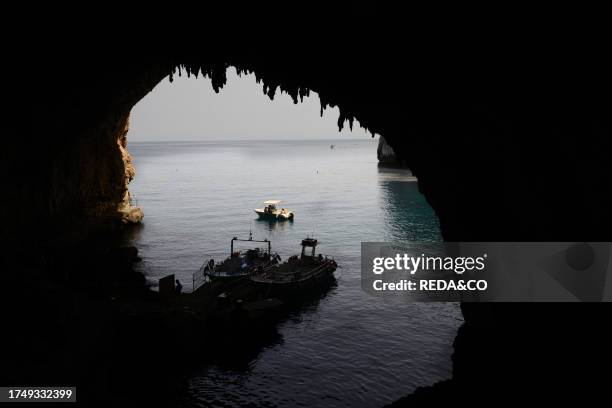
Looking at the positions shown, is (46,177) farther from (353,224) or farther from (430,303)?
(353,224)

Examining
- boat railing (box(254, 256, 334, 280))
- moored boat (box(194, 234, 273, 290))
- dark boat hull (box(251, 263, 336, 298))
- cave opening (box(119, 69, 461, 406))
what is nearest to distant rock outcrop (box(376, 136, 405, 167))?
cave opening (box(119, 69, 461, 406))

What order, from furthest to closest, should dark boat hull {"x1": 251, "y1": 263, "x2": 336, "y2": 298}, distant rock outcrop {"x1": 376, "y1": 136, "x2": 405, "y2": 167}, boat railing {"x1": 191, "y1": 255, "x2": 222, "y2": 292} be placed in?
distant rock outcrop {"x1": 376, "y1": 136, "x2": 405, "y2": 167}, boat railing {"x1": 191, "y1": 255, "x2": 222, "y2": 292}, dark boat hull {"x1": 251, "y1": 263, "x2": 336, "y2": 298}

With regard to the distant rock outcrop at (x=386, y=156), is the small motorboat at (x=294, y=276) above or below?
below

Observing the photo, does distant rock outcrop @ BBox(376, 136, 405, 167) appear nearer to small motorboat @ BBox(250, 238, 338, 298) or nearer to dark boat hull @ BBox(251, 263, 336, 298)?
small motorboat @ BBox(250, 238, 338, 298)

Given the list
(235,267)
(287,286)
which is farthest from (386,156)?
(287,286)

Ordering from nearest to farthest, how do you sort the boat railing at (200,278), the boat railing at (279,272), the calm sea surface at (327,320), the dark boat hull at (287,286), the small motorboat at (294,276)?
the calm sea surface at (327,320), the dark boat hull at (287,286), the small motorboat at (294,276), the boat railing at (279,272), the boat railing at (200,278)

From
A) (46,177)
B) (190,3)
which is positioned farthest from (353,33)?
(46,177)

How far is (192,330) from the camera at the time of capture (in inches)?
966

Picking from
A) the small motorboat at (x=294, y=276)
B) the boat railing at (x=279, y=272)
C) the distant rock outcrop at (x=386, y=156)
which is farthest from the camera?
the distant rock outcrop at (x=386, y=156)

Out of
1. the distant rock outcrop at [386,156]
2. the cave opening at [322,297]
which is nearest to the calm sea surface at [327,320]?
the cave opening at [322,297]

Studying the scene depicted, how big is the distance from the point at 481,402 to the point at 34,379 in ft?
52.3

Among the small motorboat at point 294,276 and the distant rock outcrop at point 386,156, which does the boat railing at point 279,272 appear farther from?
the distant rock outcrop at point 386,156

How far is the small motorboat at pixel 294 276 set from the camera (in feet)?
107

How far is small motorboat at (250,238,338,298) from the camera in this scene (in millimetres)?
32656
